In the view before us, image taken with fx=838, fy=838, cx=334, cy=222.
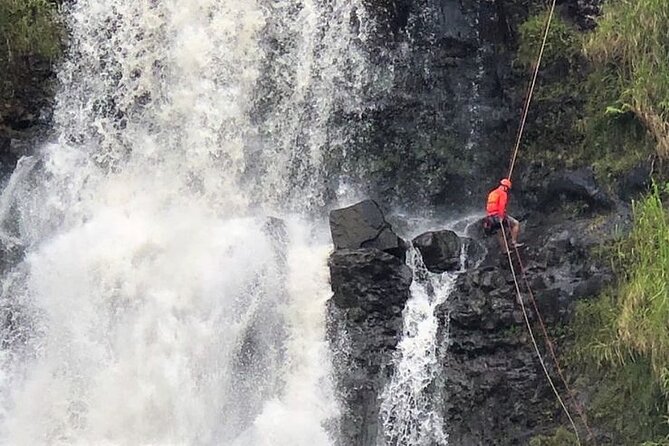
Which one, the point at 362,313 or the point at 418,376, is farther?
the point at 362,313

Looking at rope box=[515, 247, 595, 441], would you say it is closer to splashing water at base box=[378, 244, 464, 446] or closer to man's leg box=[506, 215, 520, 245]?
man's leg box=[506, 215, 520, 245]

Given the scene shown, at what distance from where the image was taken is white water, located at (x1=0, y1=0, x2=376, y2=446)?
827 centimetres

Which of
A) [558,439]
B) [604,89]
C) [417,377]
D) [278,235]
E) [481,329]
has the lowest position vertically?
[558,439]

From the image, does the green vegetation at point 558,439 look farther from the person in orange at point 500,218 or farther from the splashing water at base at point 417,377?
the person in orange at point 500,218

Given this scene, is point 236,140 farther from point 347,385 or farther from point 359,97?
point 347,385

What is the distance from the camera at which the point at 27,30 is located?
402 inches

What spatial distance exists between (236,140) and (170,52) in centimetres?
145

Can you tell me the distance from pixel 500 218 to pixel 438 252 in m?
0.74

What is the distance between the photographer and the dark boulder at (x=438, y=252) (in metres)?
8.62

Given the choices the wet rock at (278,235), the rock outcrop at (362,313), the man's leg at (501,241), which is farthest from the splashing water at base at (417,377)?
the wet rock at (278,235)

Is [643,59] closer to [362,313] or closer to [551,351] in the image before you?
[551,351]

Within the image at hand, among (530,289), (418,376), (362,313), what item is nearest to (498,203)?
(530,289)

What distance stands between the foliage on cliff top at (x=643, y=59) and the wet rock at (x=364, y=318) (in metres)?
2.71

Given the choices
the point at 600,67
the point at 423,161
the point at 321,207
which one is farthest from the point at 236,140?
the point at 600,67
